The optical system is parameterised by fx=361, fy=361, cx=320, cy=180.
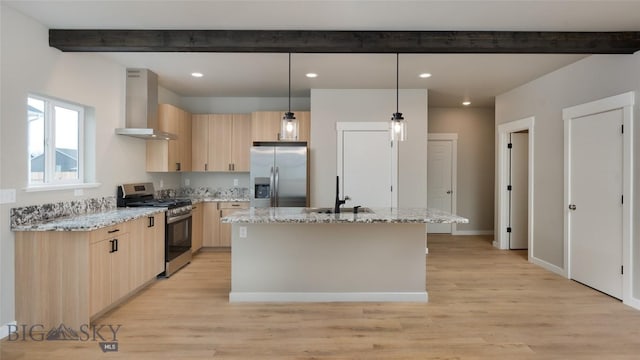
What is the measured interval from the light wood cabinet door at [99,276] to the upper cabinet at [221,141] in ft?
10.3

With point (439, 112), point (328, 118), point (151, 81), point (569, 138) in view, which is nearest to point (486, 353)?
point (569, 138)

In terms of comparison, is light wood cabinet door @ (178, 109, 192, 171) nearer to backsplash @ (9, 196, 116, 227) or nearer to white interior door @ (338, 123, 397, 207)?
backsplash @ (9, 196, 116, 227)

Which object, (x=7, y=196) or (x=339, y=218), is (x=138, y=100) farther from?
(x=339, y=218)

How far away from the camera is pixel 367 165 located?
591cm

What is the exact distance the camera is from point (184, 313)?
11.3 ft

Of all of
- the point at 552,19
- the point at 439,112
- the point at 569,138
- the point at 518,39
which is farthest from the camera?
the point at 439,112

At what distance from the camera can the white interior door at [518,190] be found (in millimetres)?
6234

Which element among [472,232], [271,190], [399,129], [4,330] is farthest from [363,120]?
[4,330]

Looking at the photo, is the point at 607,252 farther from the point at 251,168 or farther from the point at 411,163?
the point at 251,168

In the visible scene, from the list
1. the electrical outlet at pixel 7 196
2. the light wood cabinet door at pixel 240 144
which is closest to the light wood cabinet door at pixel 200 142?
the light wood cabinet door at pixel 240 144

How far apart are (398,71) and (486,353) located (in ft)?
11.3

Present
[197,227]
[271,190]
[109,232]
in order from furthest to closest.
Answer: [197,227]
[271,190]
[109,232]

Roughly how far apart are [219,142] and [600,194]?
17.9 ft

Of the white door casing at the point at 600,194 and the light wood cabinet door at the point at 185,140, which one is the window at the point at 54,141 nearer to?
the light wood cabinet door at the point at 185,140
